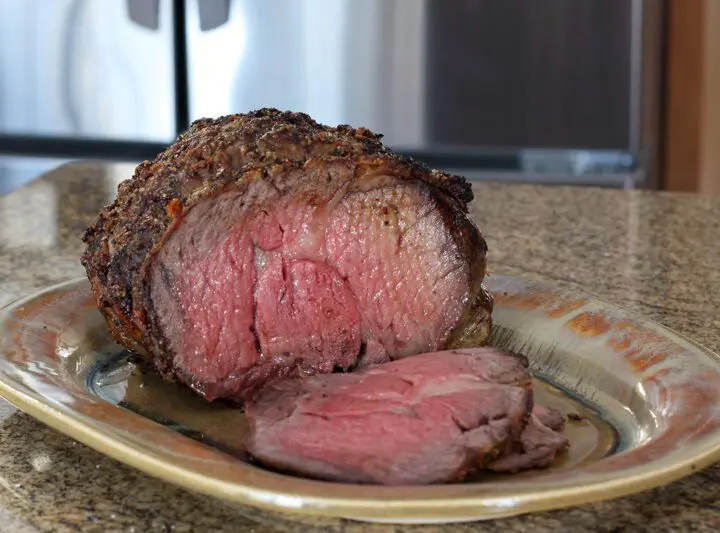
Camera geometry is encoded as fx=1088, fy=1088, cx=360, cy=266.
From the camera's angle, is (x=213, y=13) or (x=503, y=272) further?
(x=213, y=13)

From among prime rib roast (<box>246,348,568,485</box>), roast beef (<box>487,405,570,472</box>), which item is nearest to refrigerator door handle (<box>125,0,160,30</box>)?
prime rib roast (<box>246,348,568,485</box>)

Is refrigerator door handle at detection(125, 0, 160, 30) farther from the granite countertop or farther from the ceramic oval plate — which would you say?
the ceramic oval plate

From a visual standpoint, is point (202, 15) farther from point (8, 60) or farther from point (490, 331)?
point (490, 331)

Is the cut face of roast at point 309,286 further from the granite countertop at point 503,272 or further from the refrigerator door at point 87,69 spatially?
the refrigerator door at point 87,69

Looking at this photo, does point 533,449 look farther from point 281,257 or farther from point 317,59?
point 317,59

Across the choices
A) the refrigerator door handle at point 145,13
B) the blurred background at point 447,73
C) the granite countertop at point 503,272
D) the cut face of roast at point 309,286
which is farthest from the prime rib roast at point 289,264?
the refrigerator door handle at point 145,13

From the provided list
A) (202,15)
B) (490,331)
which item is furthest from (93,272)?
(202,15)

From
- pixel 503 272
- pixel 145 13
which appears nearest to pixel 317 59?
pixel 145 13

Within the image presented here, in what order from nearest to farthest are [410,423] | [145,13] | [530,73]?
[410,423], [530,73], [145,13]
